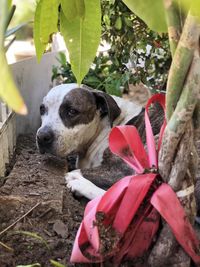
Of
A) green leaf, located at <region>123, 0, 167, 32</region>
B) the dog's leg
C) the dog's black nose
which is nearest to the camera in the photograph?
green leaf, located at <region>123, 0, 167, 32</region>

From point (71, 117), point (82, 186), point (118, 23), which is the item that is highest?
point (118, 23)

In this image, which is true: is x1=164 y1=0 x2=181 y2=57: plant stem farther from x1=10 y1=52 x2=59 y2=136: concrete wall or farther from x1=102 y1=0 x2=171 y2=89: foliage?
x1=10 y1=52 x2=59 y2=136: concrete wall

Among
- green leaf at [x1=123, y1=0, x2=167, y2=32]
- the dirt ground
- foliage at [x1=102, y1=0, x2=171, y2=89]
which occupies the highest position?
green leaf at [x1=123, y1=0, x2=167, y2=32]

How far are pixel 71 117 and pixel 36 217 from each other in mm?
1186

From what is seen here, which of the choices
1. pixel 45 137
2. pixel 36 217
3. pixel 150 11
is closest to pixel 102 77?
pixel 45 137

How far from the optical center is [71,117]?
3.16m

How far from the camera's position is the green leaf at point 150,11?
1130mm

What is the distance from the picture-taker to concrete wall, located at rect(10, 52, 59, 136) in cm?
355

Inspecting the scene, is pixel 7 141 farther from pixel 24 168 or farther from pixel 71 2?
pixel 71 2

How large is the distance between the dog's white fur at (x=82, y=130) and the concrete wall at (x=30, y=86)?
0.36 metres

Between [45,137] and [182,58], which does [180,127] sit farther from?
[45,137]

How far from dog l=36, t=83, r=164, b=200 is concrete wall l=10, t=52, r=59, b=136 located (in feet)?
1.28

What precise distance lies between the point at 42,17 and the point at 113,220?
729 mm

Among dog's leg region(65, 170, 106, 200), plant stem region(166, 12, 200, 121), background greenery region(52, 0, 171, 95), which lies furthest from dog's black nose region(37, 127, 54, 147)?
plant stem region(166, 12, 200, 121)
